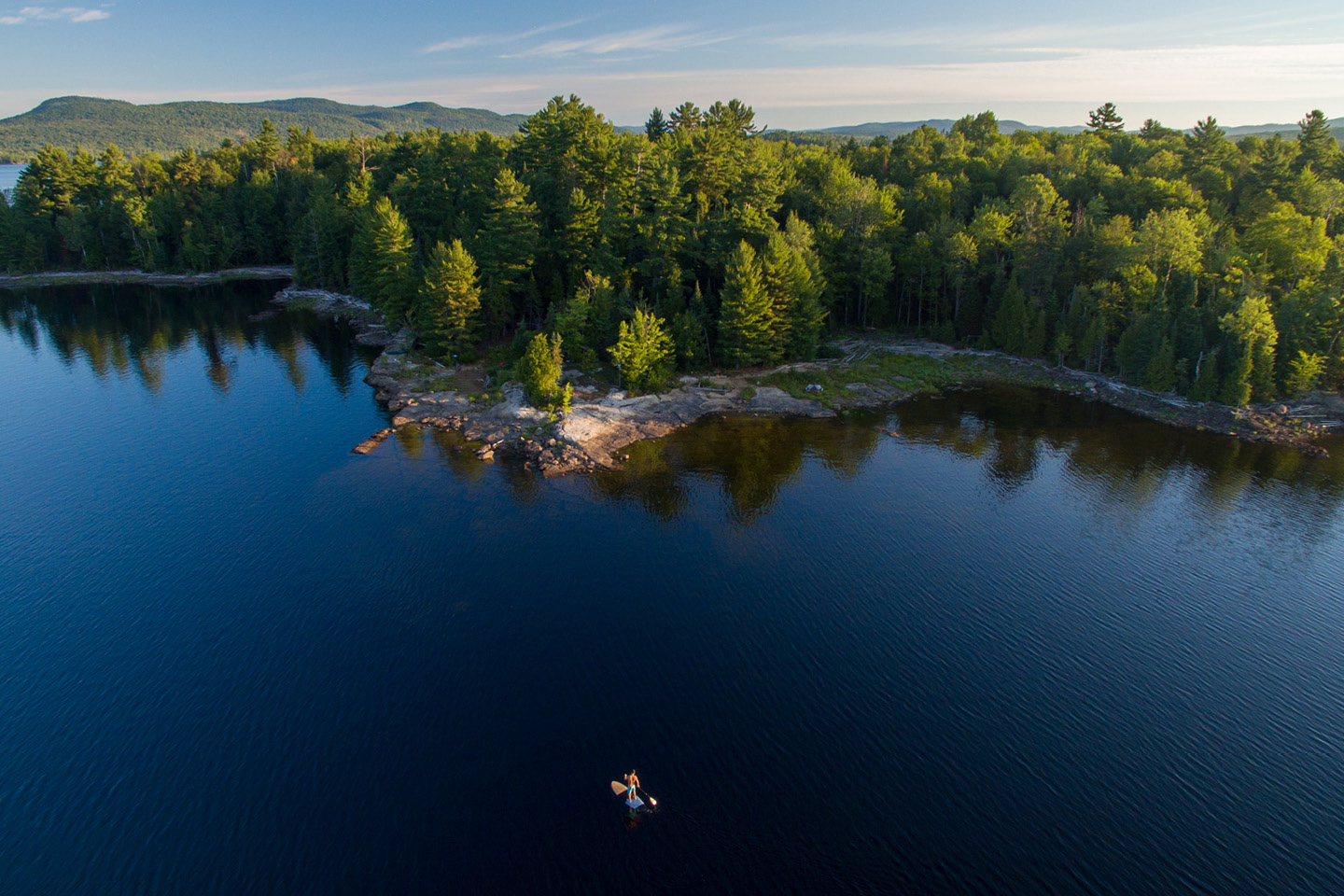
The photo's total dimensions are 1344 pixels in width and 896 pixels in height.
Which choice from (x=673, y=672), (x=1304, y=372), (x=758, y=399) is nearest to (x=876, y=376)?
(x=758, y=399)

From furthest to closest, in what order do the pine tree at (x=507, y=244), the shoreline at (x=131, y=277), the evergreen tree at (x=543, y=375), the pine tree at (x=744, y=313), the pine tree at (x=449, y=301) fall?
the shoreline at (x=131, y=277), the pine tree at (x=507, y=244), the pine tree at (x=449, y=301), the pine tree at (x=744, y=313), the evergreen tree at (x=543, y=375)

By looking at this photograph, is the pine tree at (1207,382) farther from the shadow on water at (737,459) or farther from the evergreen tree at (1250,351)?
the shadow on water at (737,459)

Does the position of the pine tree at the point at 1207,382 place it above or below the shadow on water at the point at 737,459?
above

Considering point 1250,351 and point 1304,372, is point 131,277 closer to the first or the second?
point 1250,351

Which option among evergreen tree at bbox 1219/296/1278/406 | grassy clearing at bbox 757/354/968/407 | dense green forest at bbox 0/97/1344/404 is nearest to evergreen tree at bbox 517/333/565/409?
dense green forest at bbox 0/97/1344/404

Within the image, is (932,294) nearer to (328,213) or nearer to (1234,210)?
(1234,210)

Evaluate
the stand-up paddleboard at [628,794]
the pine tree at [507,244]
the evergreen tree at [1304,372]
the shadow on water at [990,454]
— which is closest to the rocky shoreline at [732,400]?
the evergreen tree at [1304,372]
